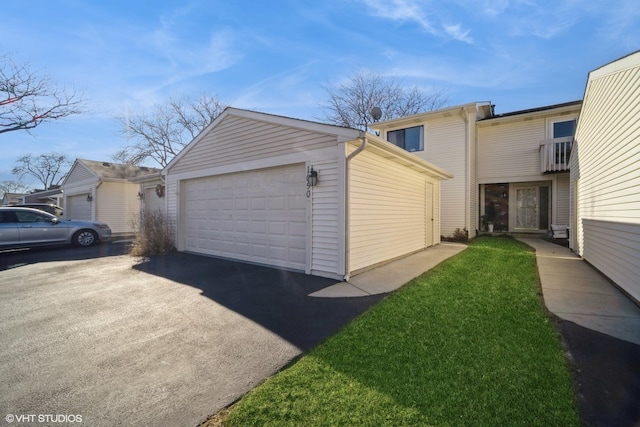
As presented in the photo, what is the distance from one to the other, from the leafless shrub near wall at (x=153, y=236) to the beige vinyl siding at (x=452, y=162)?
10697 millimetres

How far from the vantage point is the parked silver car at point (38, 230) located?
9094mm

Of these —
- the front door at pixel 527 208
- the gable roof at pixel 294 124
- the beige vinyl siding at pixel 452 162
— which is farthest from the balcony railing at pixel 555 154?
the gable roof at pixel 294 124

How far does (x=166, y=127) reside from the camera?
25.8 meters

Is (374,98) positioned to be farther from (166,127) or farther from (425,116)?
(166,127)

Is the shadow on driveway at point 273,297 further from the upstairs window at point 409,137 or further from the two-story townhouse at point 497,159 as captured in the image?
the upstairs window at point 409,137

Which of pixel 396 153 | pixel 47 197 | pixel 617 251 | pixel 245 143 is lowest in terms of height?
pixel 617 251

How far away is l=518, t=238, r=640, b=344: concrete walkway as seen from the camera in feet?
11.5

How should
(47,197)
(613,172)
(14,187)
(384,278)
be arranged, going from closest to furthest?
1. (613,172)
2. (384,278)
3. (47,197)
4. (14,187)

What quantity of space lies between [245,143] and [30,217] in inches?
319

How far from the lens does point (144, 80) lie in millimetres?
8969

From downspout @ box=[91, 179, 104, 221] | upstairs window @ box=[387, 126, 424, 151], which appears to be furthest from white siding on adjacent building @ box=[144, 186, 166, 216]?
upstairs window @ box=[387, 126, 424, 151]

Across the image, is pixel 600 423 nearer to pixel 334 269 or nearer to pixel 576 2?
pixel 334 269

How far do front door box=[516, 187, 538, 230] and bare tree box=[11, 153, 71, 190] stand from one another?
5295 cm

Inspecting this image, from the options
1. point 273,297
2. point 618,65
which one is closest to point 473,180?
point 618,65
